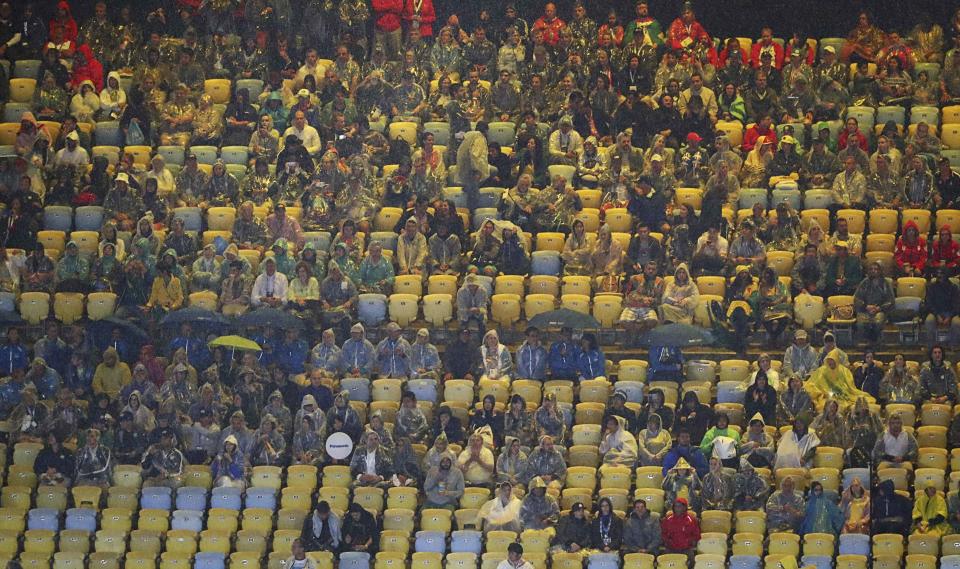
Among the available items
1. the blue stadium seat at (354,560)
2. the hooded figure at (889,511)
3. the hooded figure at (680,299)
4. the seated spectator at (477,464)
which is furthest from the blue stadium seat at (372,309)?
the hooded figure at (889,511)

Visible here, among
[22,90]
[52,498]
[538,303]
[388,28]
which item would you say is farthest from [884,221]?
[22,90]

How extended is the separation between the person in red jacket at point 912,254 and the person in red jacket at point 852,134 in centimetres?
189

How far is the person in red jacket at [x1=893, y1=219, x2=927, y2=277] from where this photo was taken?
30656 millimetres

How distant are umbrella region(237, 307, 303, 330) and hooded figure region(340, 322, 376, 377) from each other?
2.62ft

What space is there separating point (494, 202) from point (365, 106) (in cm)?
291

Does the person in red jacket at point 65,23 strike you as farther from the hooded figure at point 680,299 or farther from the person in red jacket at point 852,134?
the person in red jacket at point 852,134

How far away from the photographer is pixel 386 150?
33188 mm

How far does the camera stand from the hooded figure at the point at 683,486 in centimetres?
2758

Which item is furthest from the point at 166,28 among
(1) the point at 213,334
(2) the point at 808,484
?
(2) the point at 808,484

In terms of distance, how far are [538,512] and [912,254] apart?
6.57 metres

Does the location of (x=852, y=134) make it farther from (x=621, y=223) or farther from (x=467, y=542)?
(x=467, y=542)

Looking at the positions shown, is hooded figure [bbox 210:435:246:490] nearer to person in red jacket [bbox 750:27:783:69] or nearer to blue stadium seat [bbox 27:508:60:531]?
blue stadium seat [bbox 27:508:60:531]

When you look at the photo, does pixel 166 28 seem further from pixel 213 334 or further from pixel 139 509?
pixel 139 509

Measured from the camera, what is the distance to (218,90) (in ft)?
115
